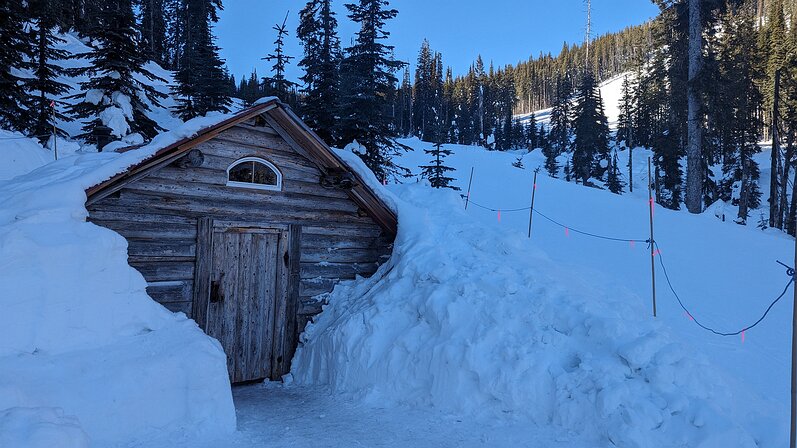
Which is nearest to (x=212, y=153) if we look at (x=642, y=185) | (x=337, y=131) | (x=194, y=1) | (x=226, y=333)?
(x=226, y=333)

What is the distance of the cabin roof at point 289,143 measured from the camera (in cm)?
588

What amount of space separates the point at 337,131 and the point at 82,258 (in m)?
A: 11.2

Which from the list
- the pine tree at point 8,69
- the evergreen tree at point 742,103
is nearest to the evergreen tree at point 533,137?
the evergreen tree at point 742,103

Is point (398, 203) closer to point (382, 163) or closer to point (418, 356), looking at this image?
point (418, 356)

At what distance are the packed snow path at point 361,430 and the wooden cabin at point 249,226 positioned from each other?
65.9 inches

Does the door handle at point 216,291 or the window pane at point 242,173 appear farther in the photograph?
the window pane at point 242,173

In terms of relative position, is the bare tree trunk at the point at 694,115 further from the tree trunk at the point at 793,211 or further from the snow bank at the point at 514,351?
the snow bank at the point at 514,351

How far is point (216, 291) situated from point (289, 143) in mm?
2847

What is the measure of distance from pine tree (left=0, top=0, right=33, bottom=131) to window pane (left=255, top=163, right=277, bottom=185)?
51.6ft

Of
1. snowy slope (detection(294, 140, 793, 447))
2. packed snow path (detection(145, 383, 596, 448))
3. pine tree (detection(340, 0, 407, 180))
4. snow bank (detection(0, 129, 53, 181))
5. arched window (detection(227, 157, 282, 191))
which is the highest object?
pine tree (detection(340, 0, 407, 180))

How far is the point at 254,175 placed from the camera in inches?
284

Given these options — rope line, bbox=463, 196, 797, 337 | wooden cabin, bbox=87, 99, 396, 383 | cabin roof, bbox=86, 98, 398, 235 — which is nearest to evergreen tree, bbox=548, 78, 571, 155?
rope line, bbox=463, 196, 797, 337

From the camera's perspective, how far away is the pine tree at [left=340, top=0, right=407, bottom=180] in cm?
1484

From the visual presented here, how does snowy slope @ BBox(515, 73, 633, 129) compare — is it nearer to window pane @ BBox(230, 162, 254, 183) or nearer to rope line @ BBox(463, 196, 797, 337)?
rope line @ BBox(463, 196, 797, 337)
